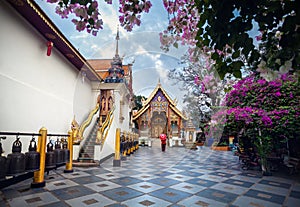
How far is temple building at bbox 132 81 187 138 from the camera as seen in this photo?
1883cm

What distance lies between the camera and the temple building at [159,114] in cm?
1883

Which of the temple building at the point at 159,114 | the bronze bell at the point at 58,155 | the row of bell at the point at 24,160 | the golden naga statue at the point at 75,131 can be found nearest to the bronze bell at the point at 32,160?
the row of bell at the point at 24,160

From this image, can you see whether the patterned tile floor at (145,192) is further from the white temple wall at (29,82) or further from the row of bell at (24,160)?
the white temple wall at (29,82)

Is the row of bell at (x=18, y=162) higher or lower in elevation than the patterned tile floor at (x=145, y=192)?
higher

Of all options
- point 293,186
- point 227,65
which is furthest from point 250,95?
point 227,65

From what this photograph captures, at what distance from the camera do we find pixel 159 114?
1983 centimetres

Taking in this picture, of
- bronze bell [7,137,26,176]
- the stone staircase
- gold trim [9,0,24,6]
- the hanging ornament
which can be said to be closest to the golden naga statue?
the stone staircase

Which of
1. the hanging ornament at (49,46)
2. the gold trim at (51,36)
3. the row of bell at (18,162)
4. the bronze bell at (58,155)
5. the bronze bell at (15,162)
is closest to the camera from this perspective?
the row of bell at (18,162)

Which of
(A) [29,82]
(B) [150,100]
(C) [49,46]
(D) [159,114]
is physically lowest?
(A) [29,82]

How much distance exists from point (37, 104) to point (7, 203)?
9.62ft

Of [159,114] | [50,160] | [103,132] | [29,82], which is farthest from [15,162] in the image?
[159,114]

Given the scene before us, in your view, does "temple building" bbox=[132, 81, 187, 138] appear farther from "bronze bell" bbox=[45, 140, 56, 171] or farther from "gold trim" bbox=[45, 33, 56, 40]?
"bronze bell" bbox=[45, 140, 56, 171]

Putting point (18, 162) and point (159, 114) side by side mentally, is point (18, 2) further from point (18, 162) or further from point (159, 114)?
point (159, 114)

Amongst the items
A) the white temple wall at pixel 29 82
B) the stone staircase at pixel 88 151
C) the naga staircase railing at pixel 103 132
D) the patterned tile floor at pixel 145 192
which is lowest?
the patterned tile floor at pixel 145 192
